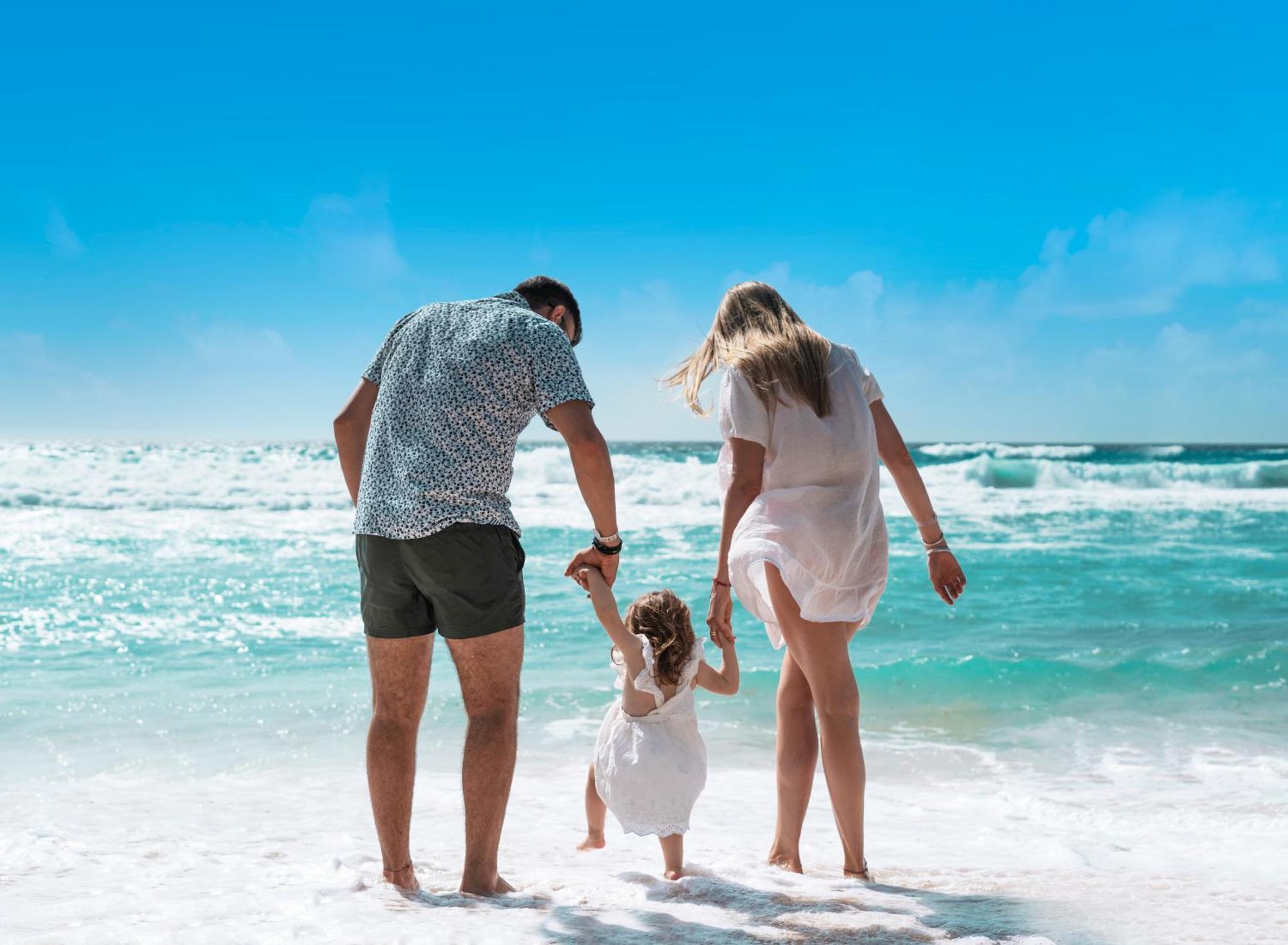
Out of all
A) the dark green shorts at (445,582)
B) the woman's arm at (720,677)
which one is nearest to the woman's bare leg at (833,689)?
the woman's arm at (720,677)

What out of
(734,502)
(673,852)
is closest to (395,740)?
(673,852)

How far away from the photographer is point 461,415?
261 cm

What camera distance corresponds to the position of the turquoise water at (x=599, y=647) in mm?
5188

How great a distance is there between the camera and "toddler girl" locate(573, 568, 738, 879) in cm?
293

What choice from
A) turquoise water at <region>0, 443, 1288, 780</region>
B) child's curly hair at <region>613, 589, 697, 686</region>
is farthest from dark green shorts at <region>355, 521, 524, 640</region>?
turquoise water at <region>0, 443, 1288, 780</region>

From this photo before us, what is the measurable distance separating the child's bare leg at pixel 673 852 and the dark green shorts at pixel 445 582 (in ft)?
2.77

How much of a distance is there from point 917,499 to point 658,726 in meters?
1.08

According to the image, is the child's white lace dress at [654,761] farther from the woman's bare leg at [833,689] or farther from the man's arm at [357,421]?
the man's arm at [357,421]

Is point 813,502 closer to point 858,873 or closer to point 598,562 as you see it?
point 598,562

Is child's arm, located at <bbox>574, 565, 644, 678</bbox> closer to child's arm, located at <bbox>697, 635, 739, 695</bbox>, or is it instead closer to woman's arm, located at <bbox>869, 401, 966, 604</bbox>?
child's arm, located at <bbox>697, 635, 739, 695</bbox>

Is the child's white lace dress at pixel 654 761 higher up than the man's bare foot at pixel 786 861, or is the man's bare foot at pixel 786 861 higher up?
the child's white lace dress at pixel 654 761

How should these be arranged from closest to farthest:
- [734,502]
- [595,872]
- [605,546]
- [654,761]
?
[605,546] < [734,502] < [654,761] < [595,872]

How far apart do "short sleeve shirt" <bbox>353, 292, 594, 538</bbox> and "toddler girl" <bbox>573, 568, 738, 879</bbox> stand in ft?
1.93

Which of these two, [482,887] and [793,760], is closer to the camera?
[482,887]
